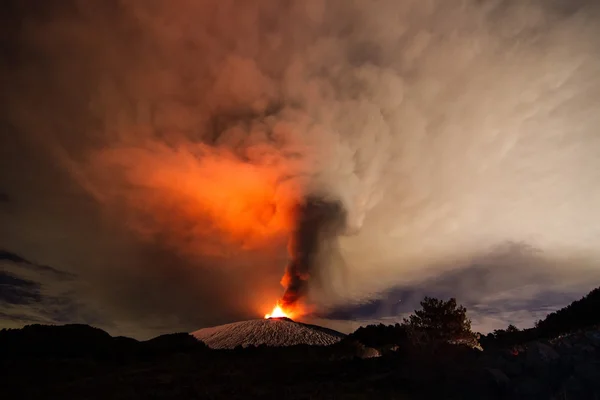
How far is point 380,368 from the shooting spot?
47.3m

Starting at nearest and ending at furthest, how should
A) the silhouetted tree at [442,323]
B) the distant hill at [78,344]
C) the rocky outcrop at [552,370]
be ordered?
the rocky outcrop at [552,370] → the silhouetted tree at [442,323] → the distant hill at [78,344]

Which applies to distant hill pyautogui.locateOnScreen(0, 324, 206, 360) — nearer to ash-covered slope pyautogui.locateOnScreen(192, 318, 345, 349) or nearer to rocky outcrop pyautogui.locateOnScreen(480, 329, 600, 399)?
ash-covered slope pyautogui.locateOnScreen(192, 318, 345, 349)

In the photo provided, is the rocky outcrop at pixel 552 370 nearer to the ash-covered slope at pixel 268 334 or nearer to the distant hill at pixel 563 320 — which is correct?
the distant hill at pixel 563 320

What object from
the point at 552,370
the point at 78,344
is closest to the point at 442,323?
the point at 552,370

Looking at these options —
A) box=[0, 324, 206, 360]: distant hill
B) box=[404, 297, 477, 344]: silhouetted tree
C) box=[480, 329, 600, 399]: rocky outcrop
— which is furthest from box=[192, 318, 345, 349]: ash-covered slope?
box=[480, 329, 600, 399]: rocky outcrop

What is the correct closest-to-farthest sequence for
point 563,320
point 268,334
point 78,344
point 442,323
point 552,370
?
1. point 552,370
2. point 442,323
3. point 563,320
4. point 78,344
5. point 268,334

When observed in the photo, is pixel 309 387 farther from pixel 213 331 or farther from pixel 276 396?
pixel 213 331

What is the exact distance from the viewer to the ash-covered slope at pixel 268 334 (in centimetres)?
9762

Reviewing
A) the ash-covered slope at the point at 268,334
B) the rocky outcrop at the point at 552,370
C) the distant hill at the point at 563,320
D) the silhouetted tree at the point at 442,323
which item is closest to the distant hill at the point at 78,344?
the ash-covered slope at the point at 268,334

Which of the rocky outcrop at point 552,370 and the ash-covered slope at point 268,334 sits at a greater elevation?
the ash-covered slope at point 268,334

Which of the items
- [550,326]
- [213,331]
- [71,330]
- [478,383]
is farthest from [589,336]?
[71,330]

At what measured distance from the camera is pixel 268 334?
102 meters

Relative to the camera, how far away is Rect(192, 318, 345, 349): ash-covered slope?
97.6 metres

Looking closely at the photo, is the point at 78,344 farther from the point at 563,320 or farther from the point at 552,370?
the point at 563,320
